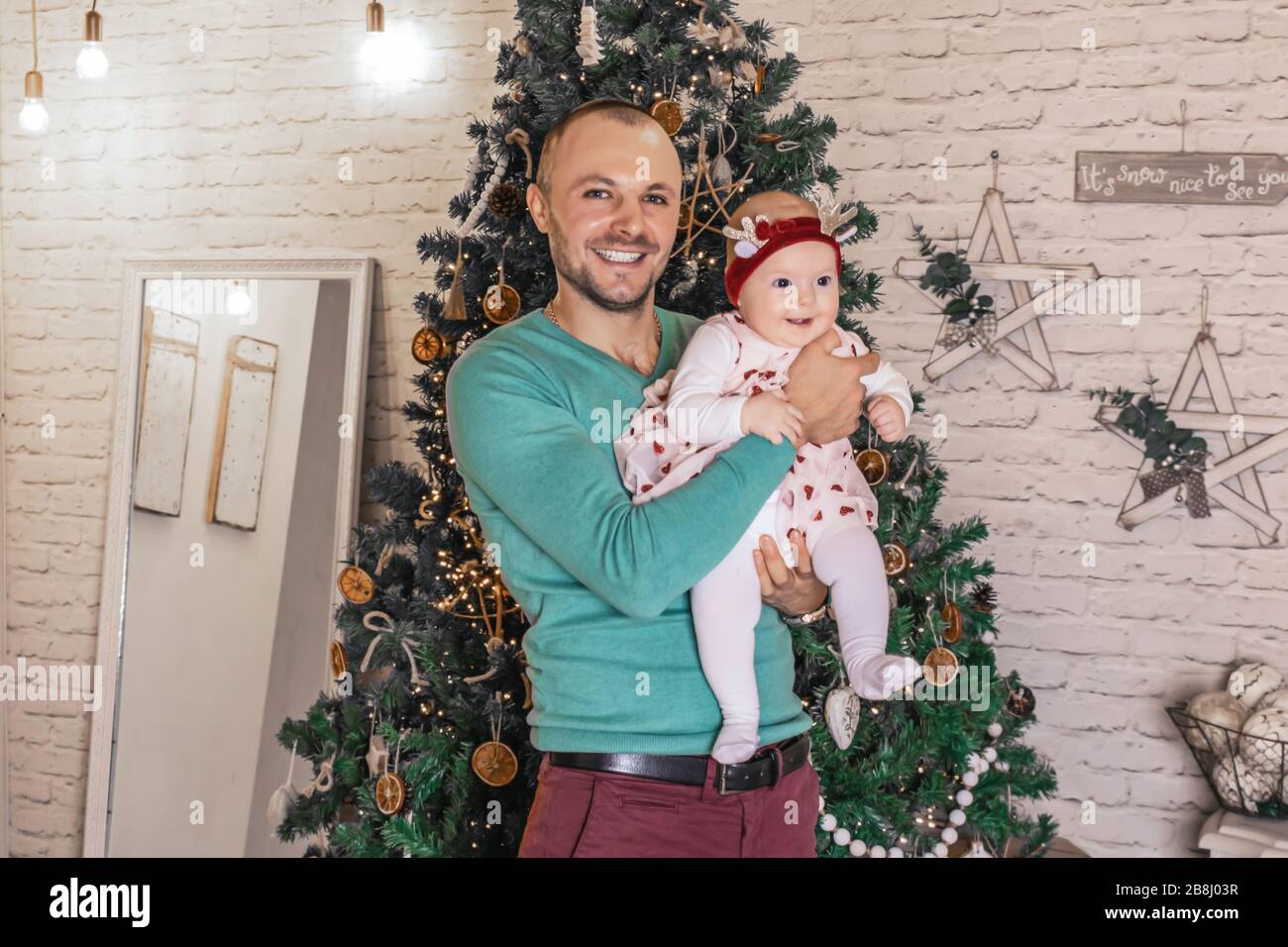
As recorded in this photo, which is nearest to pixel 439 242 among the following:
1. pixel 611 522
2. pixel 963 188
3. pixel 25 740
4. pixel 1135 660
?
pixel 611 522

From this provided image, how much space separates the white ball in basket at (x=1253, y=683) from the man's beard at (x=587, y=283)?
5.64 ft

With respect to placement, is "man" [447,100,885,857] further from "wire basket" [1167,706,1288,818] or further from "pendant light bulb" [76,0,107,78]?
"pendant light bulb" [76,0,107,78]

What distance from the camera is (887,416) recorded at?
1832 mm

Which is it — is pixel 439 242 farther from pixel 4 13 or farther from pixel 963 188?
pixel 4 13

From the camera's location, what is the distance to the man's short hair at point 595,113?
6.20 ft

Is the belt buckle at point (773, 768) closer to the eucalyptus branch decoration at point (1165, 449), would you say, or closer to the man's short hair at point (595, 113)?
the man's short hair at point (595, 113)

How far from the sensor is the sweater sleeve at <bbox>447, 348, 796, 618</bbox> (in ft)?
5.11

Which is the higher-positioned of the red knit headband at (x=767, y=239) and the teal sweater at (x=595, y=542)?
the red knit headband at (x=767, y=239)

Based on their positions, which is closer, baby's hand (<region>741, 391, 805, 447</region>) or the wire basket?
baby's hand (<region>741, 391, 805, 447</region>)

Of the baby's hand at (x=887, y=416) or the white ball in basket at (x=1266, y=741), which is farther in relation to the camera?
the white ball in basket at (x=1266, y=741)

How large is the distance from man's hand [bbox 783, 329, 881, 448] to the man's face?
30 centimetres

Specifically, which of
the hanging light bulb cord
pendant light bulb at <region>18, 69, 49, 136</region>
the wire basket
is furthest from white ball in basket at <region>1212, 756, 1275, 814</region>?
the hanging light bulb cord

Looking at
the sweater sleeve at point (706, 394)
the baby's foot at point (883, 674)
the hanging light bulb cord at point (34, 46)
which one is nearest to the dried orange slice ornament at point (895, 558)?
the baby's foot at point (883, 674)

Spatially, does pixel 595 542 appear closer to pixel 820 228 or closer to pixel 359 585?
pixel 820 228
